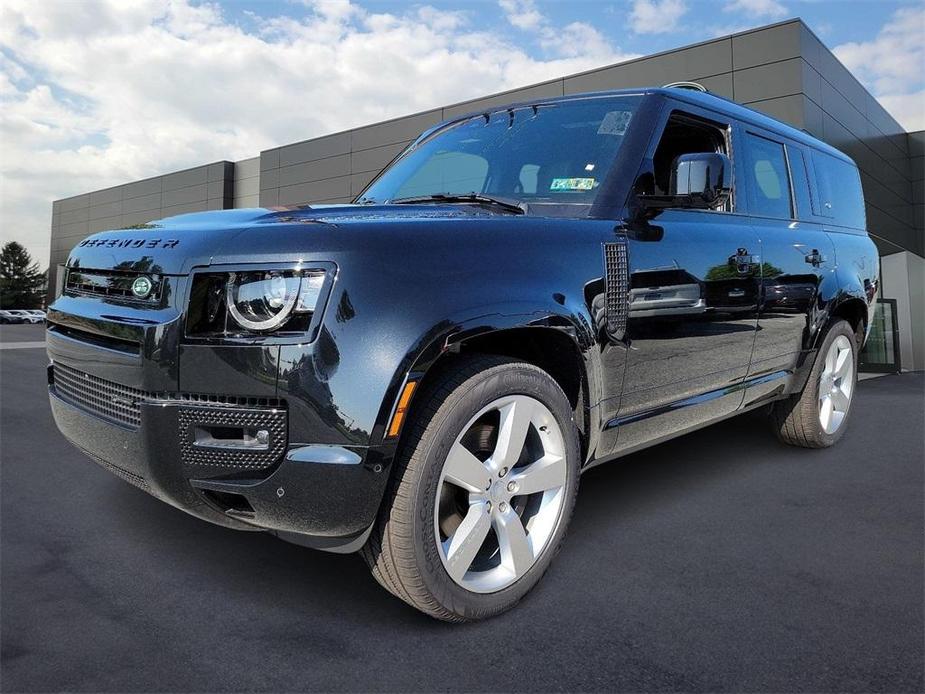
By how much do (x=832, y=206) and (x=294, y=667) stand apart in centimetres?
448

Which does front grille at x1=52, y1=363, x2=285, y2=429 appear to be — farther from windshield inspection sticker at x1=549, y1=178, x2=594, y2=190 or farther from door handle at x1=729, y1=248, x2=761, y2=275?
door handle at x1=729, y1=248, x2=761, y2=275

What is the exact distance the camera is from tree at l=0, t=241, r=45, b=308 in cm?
7325

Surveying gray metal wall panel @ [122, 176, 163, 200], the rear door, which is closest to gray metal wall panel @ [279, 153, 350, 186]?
gray metal wall panel @ [122, 176, 163, 200]

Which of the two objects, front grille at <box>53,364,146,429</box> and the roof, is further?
the roof

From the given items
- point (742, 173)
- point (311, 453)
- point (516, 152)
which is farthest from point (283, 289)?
point (742, 173)

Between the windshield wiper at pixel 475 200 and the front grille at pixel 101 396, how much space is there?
4.27 feet

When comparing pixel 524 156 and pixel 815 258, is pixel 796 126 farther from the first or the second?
pixel 524 156

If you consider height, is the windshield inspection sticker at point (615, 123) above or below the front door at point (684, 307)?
above

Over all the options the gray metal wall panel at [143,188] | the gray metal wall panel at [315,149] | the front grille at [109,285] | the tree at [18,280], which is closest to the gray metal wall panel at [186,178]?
the gray metal wall panel at [143,188]

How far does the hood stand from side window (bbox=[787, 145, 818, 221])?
8.47 feet

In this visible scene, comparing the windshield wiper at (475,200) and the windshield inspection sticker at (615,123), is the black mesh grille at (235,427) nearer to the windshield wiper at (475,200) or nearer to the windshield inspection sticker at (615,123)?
the windshield wiper at (475,200)

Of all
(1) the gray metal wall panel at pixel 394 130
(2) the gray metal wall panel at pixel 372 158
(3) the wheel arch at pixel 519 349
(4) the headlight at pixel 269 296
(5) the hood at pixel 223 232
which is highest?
(1) the gray metal wall panel at pixel 394 130

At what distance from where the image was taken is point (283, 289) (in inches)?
70.0

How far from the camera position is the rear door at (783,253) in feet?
11.6
